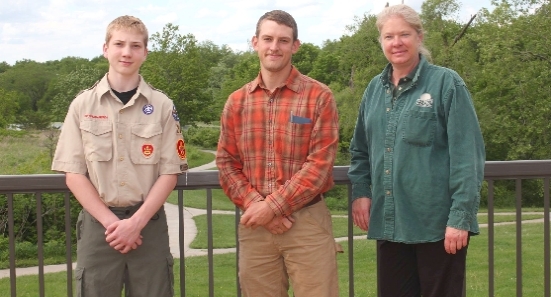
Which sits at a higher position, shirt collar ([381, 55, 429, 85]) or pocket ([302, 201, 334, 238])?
shirt collar ([381, 55, 429, 85])

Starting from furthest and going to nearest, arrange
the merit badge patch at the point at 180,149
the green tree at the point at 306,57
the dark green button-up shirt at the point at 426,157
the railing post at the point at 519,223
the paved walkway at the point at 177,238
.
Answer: the green tree at the point at 306,57 < the paved walkway at the point at 177,238 < the railing post at the point at 519,223 < the merit badge patch at the point at 180,149 < the dark green button-up shirt at the point at 426,157

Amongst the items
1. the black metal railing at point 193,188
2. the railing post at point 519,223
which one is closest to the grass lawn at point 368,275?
the railing post at point 519,223

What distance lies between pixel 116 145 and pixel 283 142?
0.67 meters

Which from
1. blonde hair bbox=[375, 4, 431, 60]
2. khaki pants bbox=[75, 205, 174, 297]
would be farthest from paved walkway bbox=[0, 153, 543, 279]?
blonde hair bbox=[375, 4, 431, 60]

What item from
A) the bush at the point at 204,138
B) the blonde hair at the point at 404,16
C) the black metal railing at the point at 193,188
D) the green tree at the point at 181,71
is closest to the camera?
the blonde hair at the point at 404,16

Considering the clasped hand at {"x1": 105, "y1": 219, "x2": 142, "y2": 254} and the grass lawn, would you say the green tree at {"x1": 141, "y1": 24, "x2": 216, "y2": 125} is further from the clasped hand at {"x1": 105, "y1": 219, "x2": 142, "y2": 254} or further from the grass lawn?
the clasped hand at {"x1": 105, "y1": 219, "x2": 142, "y2": 254}

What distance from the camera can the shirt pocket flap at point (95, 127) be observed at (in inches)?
105

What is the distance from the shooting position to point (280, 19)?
8.66ft

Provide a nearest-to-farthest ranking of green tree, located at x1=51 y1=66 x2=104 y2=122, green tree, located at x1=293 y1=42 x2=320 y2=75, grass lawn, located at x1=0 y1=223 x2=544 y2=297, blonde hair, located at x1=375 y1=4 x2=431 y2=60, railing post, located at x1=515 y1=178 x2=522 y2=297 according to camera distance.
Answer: blonde hair, located at x1=375 y1=4 x2=431 y2=60
railing post, located at x1=515 y1=178 x2=522 y2=297
grass lawn, located at x1=0 y1=223 x2=544 y2=297
green tree, located at x1=51 y1=66 x2=104 y2=122
green tree, located at x1=293 y1=42 x2=320 y2=75

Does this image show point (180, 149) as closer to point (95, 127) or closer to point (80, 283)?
point (95, 127)

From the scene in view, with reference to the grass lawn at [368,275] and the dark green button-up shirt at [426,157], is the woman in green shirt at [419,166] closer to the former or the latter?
the dark green button-up shirt at [426,157]

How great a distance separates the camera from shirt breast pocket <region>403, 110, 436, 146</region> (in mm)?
2572

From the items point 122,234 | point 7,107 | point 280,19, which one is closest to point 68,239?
point 122,234

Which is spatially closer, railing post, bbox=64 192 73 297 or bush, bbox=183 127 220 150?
railing post, bbox=64 192 73 297
